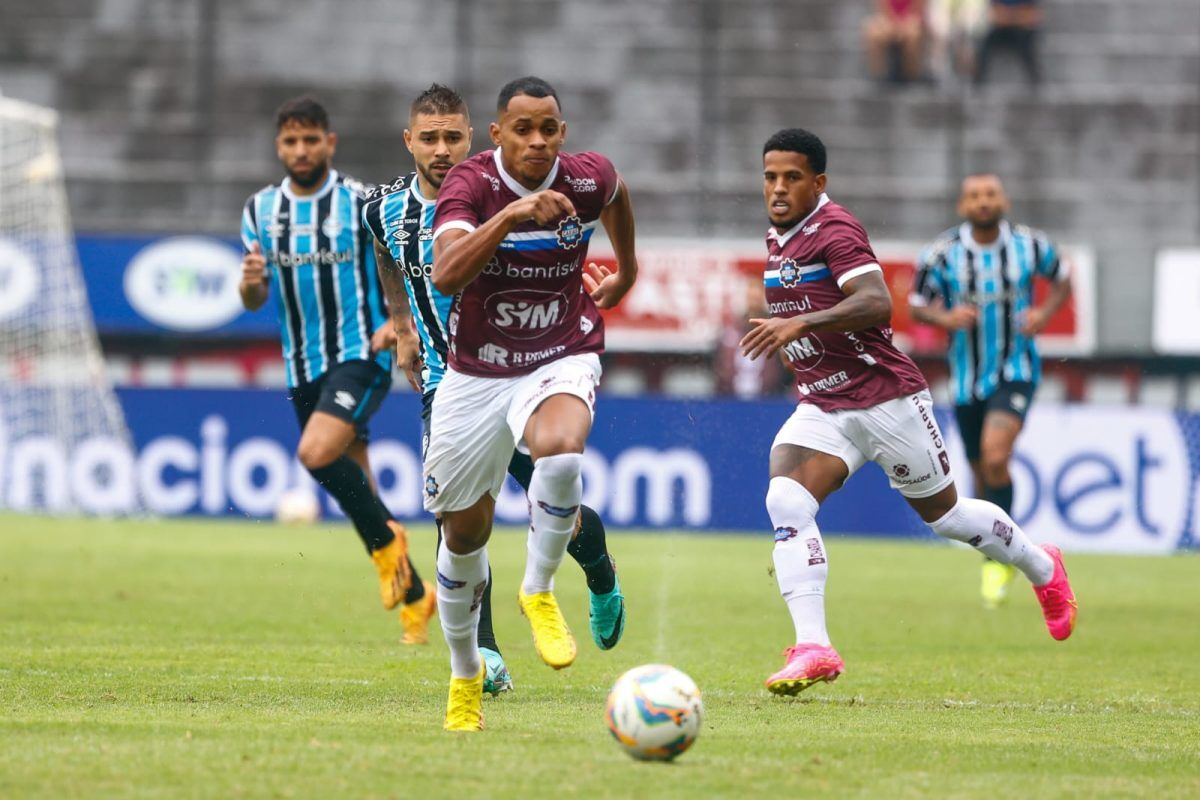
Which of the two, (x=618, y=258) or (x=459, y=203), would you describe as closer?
(x=459, y=203)

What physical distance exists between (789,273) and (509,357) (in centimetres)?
173

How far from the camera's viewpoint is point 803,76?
24.9 m

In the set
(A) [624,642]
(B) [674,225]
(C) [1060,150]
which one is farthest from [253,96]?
(A) [624,642]

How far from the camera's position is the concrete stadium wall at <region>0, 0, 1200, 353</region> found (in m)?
23.6

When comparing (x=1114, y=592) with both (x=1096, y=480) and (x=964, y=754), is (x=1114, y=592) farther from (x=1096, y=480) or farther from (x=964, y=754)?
(x=964, y=754)

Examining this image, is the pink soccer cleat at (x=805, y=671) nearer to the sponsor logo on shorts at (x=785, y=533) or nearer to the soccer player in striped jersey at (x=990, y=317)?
the sponsor logo on shorts at (x=785, y=533)

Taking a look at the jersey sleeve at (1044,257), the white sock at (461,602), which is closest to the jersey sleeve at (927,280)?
the jersey sleeve at (1044,257)

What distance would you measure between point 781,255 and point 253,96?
56.2 ft

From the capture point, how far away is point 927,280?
13117 mm

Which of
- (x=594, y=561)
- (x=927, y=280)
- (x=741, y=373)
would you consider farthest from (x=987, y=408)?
(x=741, y=373)

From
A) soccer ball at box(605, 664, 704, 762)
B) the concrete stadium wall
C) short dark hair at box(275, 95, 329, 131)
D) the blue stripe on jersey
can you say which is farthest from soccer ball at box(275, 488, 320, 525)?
soccer ball at box(605, 664, 704, 762)

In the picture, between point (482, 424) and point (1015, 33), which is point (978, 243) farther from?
point (1015, 33)

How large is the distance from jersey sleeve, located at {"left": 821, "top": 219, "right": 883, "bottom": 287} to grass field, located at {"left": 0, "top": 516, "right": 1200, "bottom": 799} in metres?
1.69

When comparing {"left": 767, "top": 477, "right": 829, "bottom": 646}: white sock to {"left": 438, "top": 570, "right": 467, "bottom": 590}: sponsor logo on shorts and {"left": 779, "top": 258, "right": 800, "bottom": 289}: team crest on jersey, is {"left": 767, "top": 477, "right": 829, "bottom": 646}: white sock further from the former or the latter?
{"left": 438, "top": 570, "right": 467, "bottom": 590}: sponsor logo on shorts
